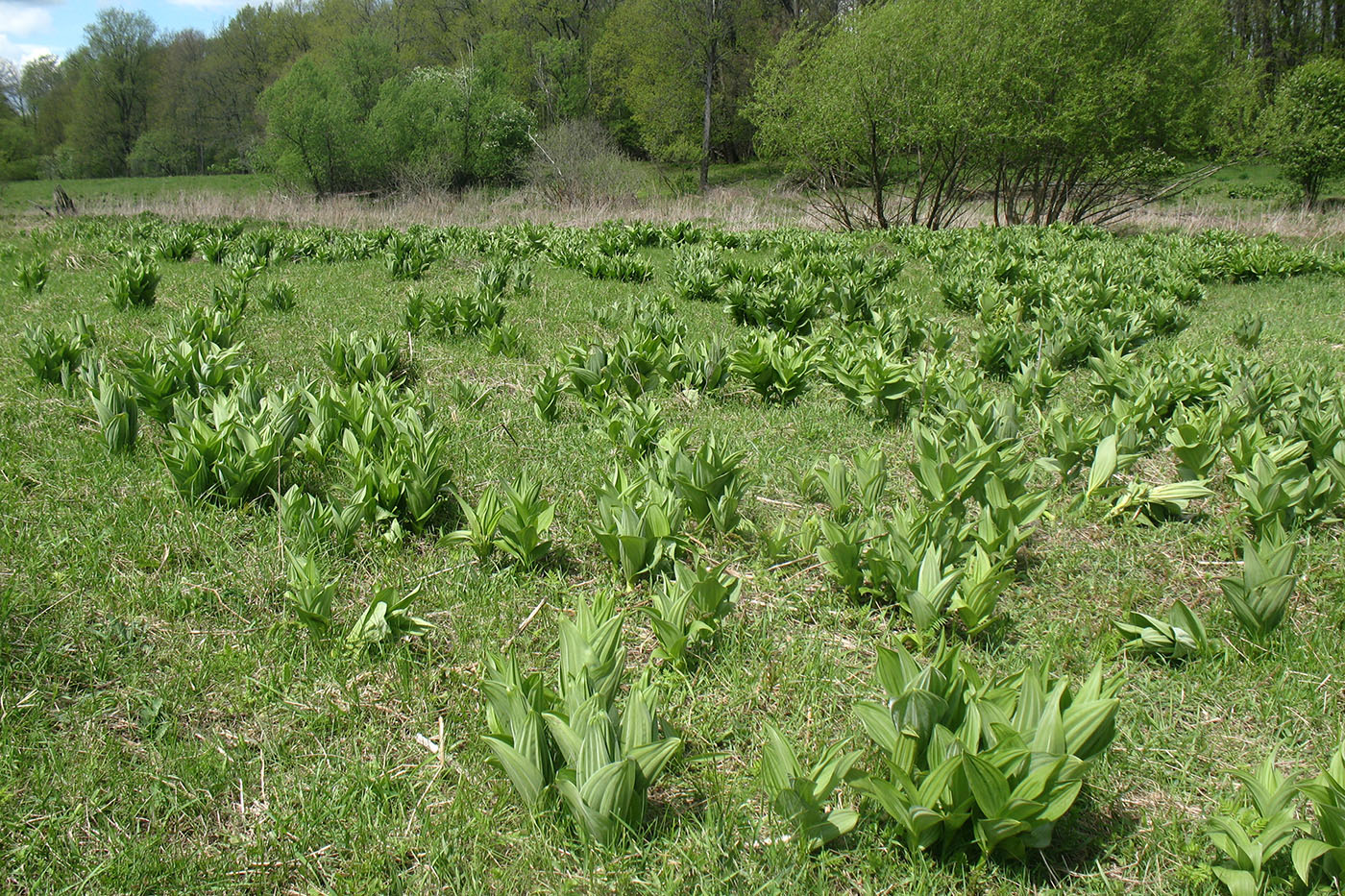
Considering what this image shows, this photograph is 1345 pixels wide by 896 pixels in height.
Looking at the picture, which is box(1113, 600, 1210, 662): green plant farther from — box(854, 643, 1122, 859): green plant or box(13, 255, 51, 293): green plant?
box(13, 255, 51, 293): green plant

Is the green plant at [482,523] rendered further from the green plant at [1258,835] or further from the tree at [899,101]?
the tree at [899,101]

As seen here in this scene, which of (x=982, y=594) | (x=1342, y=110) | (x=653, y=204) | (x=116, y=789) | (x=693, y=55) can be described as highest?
(x=693, y=55)

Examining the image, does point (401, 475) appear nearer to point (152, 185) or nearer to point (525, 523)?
point (525, 523)

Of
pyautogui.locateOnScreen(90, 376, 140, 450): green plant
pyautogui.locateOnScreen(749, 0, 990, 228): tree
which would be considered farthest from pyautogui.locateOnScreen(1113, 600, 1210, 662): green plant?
pyautogui.locateOnScreen(749, 0, 990, 228): tree

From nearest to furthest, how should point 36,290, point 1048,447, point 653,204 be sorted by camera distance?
point 1048,447 → point 36,290 → point 653,204

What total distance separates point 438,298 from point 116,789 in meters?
5.97

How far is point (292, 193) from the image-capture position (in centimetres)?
3962

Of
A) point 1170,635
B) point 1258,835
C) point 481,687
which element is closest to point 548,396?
point 481,687

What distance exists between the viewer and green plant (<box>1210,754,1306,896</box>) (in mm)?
1611

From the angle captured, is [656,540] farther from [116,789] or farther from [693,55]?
[693,55]

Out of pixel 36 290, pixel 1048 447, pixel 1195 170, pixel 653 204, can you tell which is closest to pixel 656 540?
pixel 1048 447

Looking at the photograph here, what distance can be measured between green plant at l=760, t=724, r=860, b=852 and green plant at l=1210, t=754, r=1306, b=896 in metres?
0.78

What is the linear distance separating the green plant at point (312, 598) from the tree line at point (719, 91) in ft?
71.1

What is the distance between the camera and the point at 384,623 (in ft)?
8.32
